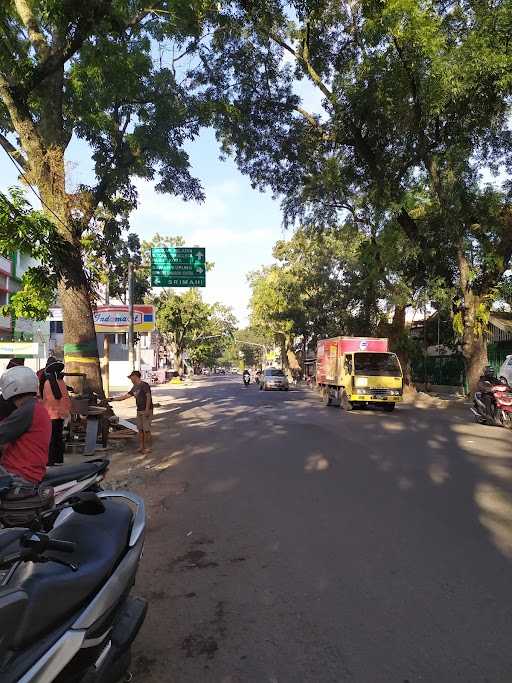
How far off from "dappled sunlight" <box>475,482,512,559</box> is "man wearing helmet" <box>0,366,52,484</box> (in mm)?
3843

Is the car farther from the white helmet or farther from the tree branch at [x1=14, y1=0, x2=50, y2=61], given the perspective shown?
the white helmet

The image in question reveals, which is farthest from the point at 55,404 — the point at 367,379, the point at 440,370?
the point at 440,370

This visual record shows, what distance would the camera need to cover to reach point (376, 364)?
871 inches

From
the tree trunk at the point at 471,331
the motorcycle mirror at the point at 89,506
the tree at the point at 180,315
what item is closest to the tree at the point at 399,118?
the tree trunk at the point at 471,331

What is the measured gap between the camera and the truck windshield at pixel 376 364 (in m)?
21.9

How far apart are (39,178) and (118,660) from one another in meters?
11.8

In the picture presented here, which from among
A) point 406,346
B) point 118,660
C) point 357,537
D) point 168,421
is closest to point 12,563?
point 118,660

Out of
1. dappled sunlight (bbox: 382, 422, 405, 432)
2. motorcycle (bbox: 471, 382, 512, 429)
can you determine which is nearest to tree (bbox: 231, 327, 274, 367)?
dappled sunlight (bbox: 382, 422, 405, 432)

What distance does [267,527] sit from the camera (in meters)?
5.94

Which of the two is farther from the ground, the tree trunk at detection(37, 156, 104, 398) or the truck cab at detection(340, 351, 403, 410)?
the tree trunk at detection(37, 156, 104, 398)

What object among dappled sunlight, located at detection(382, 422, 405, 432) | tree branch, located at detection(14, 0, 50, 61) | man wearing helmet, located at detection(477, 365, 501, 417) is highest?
tree branch, located at detection(14, 0, 50, 61)

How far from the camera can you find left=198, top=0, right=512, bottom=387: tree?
1614 cm

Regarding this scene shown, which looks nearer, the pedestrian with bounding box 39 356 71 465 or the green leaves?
the pedestrian with bounding box 39 356 71 465

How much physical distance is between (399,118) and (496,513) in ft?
53.4
